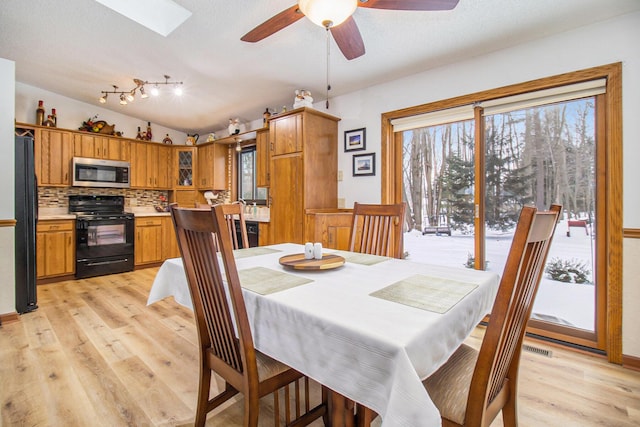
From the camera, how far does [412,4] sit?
1.52 m

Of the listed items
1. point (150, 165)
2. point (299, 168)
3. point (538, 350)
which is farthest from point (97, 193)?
point (538, 350)

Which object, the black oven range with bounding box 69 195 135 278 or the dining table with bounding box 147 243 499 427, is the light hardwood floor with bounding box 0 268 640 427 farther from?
the black oven range with bounding box 69 195 135 278

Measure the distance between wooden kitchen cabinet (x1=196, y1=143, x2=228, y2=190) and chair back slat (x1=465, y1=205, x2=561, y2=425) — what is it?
486 centimetres

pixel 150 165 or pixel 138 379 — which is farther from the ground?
pixel 150 165

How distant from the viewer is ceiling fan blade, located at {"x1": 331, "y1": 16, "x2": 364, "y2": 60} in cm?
172

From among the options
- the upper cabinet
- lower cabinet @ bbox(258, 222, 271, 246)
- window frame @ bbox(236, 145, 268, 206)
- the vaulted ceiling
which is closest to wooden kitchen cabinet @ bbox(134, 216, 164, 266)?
window frame @ bbox(236, 145, 268, 206)

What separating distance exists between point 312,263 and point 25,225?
10.4ft

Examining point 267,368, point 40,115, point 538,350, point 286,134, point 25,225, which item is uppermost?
point 40,115

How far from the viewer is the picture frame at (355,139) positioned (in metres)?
3.41

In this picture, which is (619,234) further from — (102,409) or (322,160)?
(102,409)

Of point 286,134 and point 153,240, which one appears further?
point 153,240

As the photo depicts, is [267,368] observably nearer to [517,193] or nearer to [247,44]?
Result: [517,193]

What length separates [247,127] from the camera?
16.0 ft

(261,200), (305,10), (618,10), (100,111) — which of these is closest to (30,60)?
(100,111)
